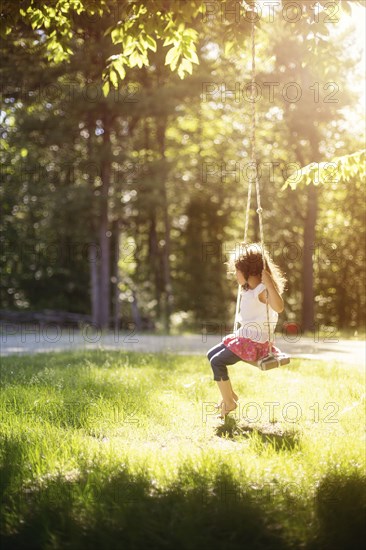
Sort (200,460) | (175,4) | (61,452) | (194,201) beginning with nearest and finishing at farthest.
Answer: (200,460), (61,452), (175,4), (194,201)

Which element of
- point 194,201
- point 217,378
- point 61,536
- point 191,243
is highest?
point 194,201

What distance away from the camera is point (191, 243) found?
25.4 m

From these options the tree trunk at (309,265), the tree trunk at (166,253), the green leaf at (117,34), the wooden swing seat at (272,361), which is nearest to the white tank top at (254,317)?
Result: the wooden swing seat at (272,361)

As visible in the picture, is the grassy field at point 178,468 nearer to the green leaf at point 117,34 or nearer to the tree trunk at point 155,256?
the green leaf at point 117,34

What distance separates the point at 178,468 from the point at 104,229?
52.5 feet

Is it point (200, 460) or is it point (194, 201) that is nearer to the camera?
point (200, 460)

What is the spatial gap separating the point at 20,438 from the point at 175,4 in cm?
381

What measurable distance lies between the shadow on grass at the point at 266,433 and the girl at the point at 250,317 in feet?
0.84

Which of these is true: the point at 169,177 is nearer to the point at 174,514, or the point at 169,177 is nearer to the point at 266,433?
the point at 266,433

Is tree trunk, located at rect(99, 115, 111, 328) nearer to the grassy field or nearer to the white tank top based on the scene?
the grassy field

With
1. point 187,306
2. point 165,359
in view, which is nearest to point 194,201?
point 187,306

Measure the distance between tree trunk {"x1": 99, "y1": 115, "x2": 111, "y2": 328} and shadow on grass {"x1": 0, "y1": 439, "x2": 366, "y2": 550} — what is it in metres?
15.7

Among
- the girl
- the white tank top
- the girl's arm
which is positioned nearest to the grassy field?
the girl

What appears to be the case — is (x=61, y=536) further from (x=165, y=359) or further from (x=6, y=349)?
(x=6, y=349)
